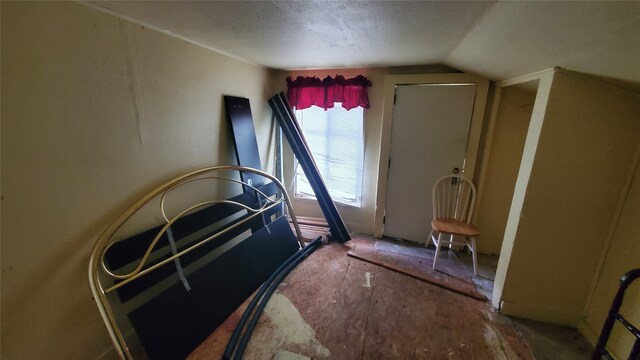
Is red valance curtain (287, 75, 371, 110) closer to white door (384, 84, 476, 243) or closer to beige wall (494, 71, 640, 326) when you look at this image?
white door (384, 84, 476, 243)

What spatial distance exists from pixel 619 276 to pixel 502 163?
4.27 feet

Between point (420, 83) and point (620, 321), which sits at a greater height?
point (420, 83)

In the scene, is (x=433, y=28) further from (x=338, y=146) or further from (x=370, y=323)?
(x=370, y=323)

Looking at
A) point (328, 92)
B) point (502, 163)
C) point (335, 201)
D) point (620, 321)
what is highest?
point (328, 92)

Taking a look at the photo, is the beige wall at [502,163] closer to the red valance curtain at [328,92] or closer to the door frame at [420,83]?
the door frame at [420,83]

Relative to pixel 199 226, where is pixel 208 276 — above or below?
below

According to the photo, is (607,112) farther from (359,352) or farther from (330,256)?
(330,256)

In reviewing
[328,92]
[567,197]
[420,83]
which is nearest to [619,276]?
[567,197]

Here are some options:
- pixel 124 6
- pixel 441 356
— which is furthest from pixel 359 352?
pixel 124 6

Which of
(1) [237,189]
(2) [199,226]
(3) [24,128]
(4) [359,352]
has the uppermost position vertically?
(3) [24,128]

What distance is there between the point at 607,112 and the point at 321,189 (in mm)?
2401

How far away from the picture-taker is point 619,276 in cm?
160

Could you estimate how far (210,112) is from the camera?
7.07 ft

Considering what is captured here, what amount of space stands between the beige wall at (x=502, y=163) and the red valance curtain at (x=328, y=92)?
1424 mm
